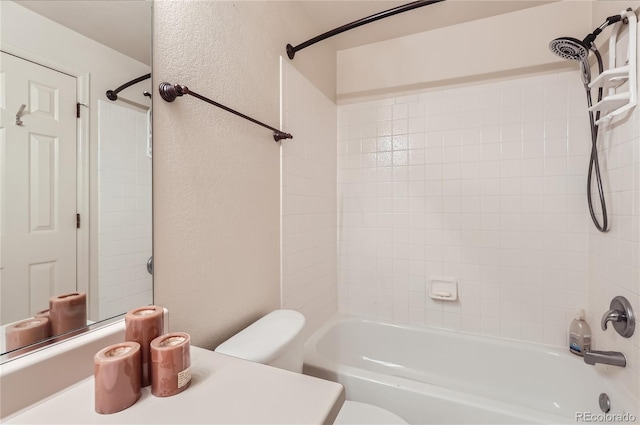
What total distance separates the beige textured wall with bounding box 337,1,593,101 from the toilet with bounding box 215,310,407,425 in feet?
5.68

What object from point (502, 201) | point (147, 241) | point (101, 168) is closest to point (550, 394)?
point (502, 201)

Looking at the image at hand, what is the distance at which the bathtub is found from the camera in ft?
3.84

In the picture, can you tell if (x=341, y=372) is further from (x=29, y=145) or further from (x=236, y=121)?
(x=29, y=145)

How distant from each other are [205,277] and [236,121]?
0.64 meters

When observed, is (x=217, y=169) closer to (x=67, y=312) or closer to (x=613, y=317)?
(x=67, y=312)

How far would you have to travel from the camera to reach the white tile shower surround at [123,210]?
0.72 m

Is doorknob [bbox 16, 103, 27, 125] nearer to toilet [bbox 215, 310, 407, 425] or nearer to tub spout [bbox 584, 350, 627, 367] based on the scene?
toilet [bbox 215, 310, 407, 425]

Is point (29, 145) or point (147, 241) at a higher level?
point (29, 145)

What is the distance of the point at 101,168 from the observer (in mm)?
706

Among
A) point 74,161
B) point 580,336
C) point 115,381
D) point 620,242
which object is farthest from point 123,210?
point 580,336

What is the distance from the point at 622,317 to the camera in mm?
1194

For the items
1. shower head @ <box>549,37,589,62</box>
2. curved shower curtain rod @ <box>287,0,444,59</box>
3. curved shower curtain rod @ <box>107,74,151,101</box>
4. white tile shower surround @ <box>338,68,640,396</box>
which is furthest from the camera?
white tile shower surround @ <box>338,68,640,396</box>

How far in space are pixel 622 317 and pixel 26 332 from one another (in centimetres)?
203

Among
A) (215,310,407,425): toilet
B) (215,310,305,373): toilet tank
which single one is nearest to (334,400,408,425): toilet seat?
(215,310,407,425): toilet
